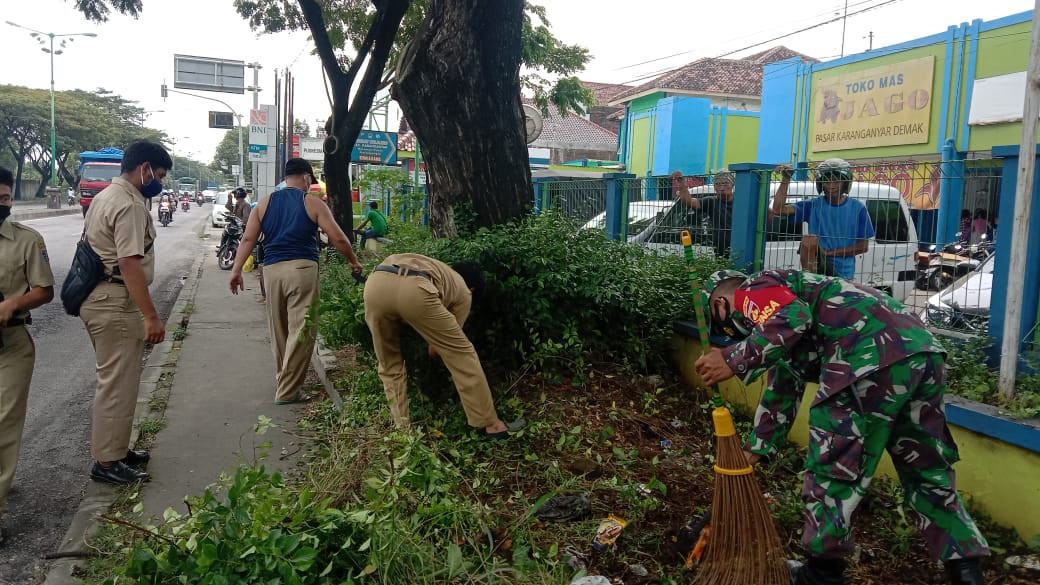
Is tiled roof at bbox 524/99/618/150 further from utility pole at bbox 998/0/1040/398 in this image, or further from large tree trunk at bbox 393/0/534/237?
utility pole at bbox 998/0/1040/398

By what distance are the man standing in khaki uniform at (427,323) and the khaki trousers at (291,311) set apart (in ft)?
4.85

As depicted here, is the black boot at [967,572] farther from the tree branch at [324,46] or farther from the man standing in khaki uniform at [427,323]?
the tree branch at [324,46]

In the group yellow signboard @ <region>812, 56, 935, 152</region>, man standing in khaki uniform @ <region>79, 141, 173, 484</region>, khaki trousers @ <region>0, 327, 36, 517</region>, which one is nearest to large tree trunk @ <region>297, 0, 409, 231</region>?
man standing in khaki uniform @ <region>79, 141, 173, 484</region>

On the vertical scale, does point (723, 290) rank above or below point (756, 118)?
below

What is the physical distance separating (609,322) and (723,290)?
78.0 inches

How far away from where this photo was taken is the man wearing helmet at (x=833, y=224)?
4.49 metres

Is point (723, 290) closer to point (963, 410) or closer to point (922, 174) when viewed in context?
point (963, 410)

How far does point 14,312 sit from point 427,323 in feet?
6.43

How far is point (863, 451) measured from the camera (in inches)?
105

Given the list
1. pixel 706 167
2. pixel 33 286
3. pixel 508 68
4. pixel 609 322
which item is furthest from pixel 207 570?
pixel 706 167

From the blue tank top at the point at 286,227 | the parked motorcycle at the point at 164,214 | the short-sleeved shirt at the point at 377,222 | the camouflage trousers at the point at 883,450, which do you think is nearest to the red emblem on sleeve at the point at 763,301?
the camouflage trousers at the point at 883,450

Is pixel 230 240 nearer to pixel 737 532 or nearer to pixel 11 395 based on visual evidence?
pixel 11 395

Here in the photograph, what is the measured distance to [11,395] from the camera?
11.9 ft

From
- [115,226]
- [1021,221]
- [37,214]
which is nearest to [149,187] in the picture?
[115,226]
